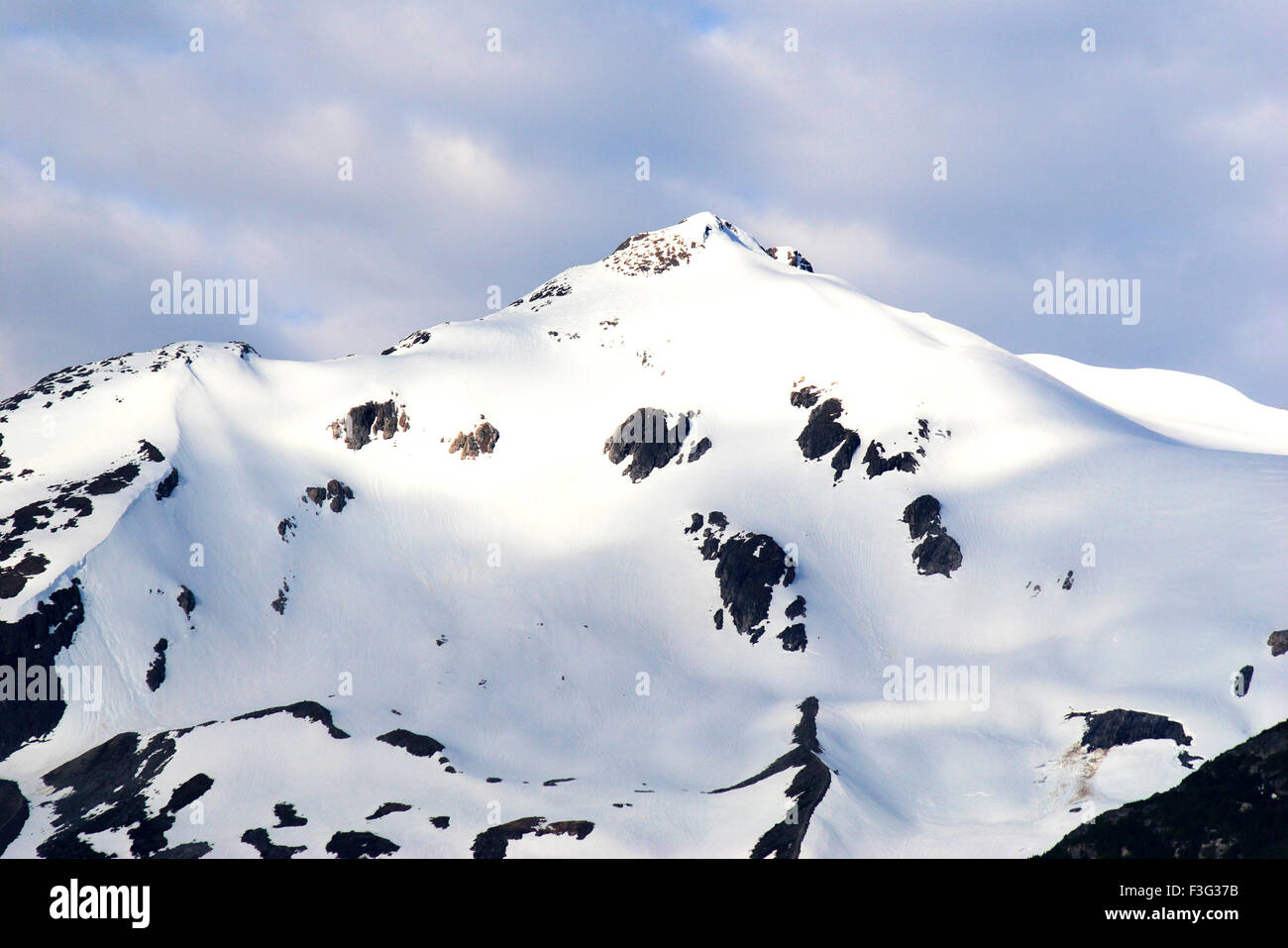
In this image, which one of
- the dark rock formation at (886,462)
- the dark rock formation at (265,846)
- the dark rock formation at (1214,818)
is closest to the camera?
the dark rock formation at (1214,818)

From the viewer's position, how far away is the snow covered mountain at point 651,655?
426 ft

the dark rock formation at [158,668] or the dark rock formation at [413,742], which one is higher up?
the dark rock formation at [158,668]

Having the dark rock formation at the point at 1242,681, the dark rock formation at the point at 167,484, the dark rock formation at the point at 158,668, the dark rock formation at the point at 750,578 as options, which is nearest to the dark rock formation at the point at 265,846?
the dark rock formation at the point at 158,668

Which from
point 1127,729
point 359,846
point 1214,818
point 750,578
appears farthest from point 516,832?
point 1214,818

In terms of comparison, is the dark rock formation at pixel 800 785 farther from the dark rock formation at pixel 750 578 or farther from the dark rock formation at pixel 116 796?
the dark rock formation at pixel 116 796

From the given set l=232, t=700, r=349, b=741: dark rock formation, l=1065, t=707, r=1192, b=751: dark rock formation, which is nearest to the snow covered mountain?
l=1065, t=707, r=1192, b=751: dark rock formation

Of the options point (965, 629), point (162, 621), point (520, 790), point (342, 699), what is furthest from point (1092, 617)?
point (162, 621)

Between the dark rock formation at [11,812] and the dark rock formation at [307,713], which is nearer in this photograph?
the dark rock formation at [11,812]

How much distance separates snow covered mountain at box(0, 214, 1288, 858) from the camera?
130m

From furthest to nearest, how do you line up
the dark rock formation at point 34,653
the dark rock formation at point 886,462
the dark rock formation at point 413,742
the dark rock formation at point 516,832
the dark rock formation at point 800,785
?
the dark rock formation at point 886,462 → the dark rock formation at point 34,653 → the dark rock formation at point 413,742 → the dark rock formation at point 516,832 → the dark rock formation at point 800,785

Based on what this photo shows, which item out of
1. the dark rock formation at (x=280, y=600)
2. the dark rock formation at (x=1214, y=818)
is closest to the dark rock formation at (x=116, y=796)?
the dark rock formation at (x=280, y=600)

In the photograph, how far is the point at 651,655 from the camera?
568ft

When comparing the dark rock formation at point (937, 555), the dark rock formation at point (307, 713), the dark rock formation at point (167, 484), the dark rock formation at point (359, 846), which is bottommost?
the dark rock formation at point (359, 846)
